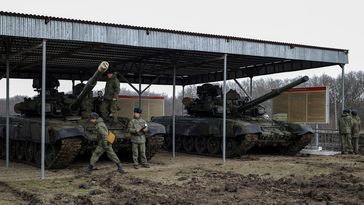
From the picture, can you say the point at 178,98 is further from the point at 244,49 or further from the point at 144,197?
the point at 144,197

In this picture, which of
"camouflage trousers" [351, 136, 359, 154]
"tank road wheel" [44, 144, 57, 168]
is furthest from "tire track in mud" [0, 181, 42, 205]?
"camouflage trousers" [351, 136, 359, 154]

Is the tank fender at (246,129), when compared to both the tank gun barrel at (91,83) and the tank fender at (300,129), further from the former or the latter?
the tank gun barrel at (91,83)

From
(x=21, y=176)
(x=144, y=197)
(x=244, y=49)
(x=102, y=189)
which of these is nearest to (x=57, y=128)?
(x=21, y=176)

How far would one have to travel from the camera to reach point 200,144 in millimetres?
22234

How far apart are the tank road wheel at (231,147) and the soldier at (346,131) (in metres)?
4.97

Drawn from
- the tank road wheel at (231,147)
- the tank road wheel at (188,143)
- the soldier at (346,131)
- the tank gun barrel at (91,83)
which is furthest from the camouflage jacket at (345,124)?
the tank gun barrel at (91,83)

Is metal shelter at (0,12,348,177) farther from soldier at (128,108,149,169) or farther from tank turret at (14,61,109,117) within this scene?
soldier at (128,108,149,169)

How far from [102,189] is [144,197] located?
5.33 feet

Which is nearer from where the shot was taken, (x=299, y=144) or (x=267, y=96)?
(x=267, y=96)

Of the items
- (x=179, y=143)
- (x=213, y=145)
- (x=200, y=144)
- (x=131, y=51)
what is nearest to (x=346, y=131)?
(x=213, y=145)

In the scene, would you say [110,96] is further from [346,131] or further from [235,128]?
[346,131]

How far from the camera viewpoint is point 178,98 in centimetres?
8000

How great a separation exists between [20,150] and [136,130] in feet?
17.5

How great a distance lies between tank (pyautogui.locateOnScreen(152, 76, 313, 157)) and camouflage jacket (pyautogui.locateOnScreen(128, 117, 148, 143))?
14.7ft
